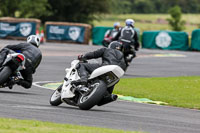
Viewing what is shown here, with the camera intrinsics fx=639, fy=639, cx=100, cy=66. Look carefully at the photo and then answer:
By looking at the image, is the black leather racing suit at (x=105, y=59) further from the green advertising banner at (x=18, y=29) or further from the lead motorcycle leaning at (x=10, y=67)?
the green advertising banner at (x=18, y=29)

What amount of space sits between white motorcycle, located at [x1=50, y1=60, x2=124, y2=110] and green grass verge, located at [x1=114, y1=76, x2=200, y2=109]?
314cm

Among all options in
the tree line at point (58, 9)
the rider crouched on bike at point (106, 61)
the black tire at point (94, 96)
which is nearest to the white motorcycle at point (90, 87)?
the black tire at point (94, 96)

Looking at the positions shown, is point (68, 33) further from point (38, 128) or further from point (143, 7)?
point (143, 7)

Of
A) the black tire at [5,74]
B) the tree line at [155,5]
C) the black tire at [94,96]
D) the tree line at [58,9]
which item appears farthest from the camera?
the tree line at [155,5]

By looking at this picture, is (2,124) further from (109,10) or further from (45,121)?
(109,10)

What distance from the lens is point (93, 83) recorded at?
37.5 ft

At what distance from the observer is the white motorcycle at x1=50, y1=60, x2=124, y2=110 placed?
11.1m

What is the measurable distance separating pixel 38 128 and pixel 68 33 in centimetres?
3527

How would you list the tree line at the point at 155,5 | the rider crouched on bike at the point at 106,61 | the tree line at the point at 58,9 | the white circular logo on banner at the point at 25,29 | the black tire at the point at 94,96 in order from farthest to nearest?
the tree line at the point at 155,5
the tree line at the point at 58,9
the white circular logo on banner at the point at 25,29
the rider crouched on bike at the point at 106,61
the black tire at the point at 94,96

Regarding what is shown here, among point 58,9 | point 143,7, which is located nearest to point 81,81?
point 58,9

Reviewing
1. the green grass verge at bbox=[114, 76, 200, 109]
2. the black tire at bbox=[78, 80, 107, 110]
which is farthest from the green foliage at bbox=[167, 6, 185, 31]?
the black tire at bbox=[78, 80, 107, 110]

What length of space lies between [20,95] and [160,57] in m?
20.2

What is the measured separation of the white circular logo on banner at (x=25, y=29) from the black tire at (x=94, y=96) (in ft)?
103

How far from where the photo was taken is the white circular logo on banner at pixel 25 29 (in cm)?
4226
